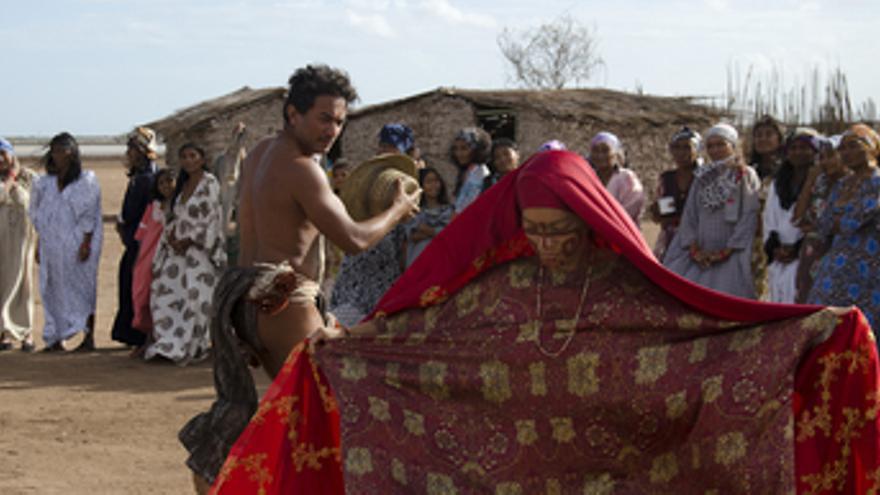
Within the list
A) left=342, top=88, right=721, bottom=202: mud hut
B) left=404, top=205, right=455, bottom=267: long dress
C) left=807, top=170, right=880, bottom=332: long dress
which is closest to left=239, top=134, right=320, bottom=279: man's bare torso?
left=807, top=170, right=880, bottom=332: long dress

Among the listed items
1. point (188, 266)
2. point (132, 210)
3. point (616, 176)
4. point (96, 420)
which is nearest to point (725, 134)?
point (616, 176)

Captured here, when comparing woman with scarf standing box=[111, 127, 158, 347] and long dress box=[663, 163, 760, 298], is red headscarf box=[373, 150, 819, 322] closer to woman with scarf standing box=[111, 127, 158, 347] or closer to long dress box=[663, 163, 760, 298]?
long dress box=[663, 163, 760, 298]

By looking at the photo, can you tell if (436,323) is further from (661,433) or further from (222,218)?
(222,218)

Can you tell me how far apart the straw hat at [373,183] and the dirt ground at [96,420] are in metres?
1.68

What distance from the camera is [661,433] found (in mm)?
4281

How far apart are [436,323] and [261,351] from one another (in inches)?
37.2

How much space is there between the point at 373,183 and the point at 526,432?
2.68 metres

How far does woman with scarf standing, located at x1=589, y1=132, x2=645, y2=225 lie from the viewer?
1016 centimetres

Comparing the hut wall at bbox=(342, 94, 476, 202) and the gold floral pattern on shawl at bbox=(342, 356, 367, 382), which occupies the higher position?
the hut wall at bbox=(342, 94, 476, 202)

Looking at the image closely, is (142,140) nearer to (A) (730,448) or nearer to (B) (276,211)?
(B) (276,211)

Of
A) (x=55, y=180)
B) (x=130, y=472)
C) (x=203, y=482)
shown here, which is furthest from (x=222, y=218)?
(x=203, y=482)

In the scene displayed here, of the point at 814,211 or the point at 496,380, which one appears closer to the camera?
the point at 496,380

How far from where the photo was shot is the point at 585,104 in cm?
2489

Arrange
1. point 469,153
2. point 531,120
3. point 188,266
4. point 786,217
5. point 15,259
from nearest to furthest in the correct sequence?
point 786,217
point 469,153
point 188,266
point 15,259
point 531,120
